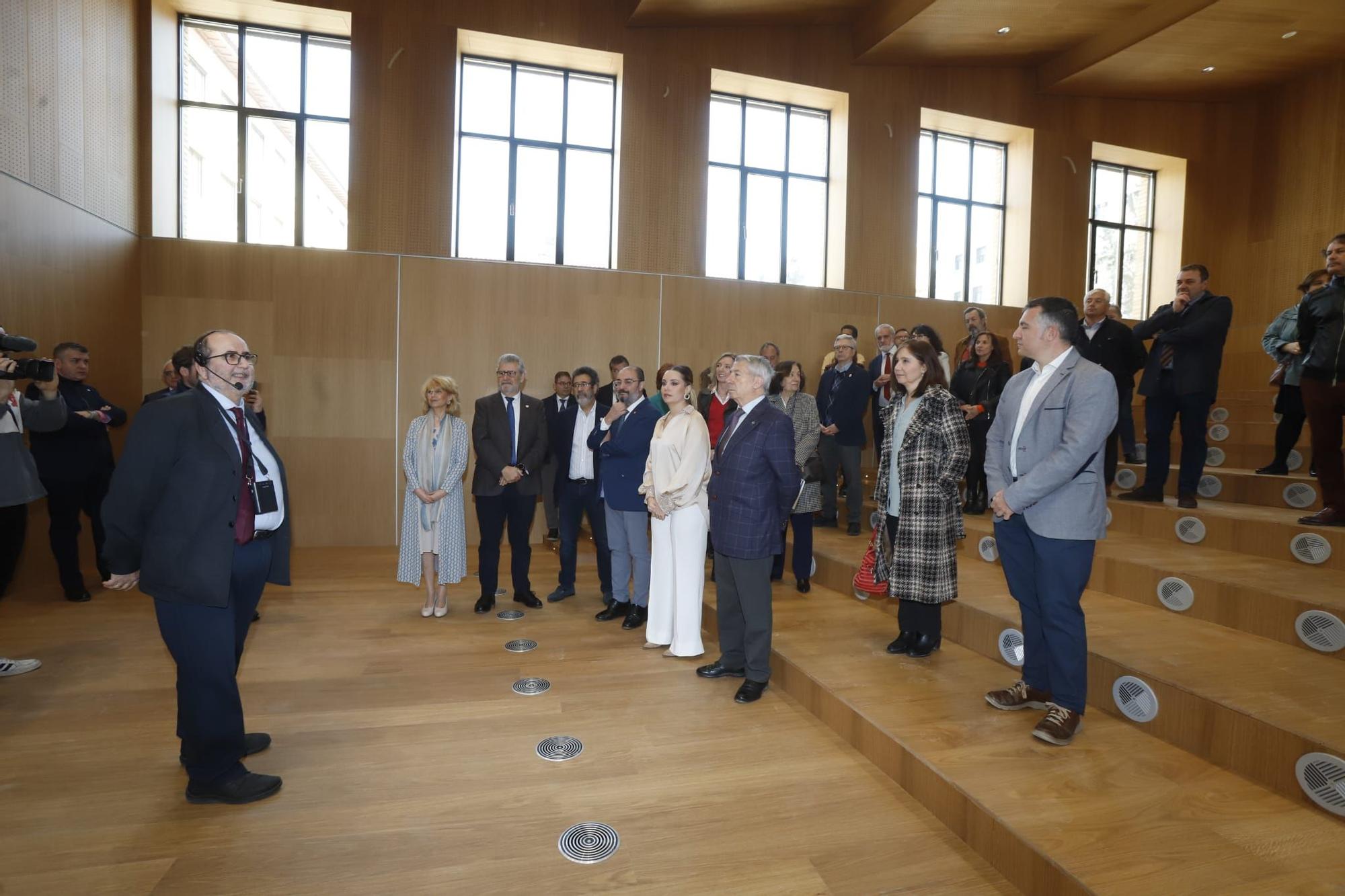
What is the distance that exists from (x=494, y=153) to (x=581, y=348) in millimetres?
2231

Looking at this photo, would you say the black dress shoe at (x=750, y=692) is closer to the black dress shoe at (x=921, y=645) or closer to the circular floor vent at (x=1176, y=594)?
the black dress shoe at (x=921, y=645)

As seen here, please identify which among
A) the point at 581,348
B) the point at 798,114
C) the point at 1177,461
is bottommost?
the point at 1177,461

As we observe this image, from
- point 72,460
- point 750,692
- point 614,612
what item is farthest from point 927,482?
point 72,460

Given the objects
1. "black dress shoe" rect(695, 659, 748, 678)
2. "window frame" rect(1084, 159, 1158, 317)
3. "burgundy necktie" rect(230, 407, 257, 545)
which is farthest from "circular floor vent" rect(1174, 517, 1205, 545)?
"window frame" rect(1084, 159, 1158, 317)

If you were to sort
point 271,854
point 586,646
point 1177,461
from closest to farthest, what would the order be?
point 271,854, point 586,646, point 1177,461

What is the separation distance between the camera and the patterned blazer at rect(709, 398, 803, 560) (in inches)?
127

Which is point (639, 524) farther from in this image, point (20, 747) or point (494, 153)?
point (494, 153)

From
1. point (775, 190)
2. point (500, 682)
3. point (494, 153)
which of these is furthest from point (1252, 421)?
point (494, 153)

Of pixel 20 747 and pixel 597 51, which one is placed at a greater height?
pixel 597 51

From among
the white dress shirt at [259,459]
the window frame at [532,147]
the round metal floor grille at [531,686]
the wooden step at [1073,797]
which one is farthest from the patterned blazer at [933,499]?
the window frame at [532,147]

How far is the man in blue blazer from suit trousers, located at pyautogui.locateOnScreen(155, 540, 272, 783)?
7.24 ft

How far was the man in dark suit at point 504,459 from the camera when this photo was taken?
4633mm

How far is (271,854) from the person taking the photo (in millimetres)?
2082

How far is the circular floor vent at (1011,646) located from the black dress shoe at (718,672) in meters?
1.22
